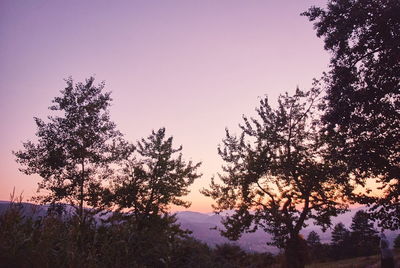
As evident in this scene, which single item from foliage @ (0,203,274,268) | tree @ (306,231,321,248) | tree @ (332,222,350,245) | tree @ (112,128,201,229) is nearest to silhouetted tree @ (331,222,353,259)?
tree @ (332,222,350,245)

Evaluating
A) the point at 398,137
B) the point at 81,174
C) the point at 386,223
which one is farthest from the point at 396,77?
the point at 81,174

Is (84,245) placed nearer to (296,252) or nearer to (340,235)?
(296,252)

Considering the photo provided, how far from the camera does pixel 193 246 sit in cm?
965

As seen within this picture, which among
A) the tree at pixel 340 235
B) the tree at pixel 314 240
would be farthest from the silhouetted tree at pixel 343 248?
the tree at pixel 314 240

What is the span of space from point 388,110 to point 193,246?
39.1 feet

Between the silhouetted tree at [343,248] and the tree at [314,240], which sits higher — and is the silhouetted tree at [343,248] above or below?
below

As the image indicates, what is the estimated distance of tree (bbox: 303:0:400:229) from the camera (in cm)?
1566

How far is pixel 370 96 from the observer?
15.9 m

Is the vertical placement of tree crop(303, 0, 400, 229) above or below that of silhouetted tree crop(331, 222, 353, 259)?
above

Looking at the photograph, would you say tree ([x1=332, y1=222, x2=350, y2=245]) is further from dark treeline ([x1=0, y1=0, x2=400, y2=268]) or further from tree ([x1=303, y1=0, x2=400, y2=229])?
tree ([x1=303, y1=0, x2=400, y2=229])

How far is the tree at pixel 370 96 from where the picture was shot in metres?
15.7

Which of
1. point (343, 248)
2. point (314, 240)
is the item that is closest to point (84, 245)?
point (343, 248)

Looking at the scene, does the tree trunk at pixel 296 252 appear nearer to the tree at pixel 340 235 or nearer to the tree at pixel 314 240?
the tree at pixel 314 240

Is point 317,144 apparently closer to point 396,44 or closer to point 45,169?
point 396,44
